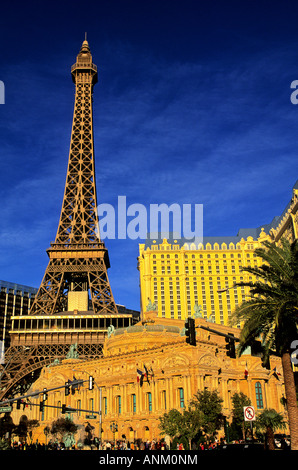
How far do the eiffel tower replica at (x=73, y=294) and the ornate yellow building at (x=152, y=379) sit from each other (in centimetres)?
752

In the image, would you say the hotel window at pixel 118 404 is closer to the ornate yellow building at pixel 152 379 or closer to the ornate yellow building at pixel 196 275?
the ornate yellow building at pixel 152 379

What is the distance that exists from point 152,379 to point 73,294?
1616 inches

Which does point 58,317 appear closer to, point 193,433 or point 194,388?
point 194,388

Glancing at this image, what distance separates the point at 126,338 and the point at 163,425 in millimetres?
28907

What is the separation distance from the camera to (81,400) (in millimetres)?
74312

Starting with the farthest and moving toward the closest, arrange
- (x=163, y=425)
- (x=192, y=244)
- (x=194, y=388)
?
(x=192, y=244)
(x=194, y=388)
(x=163, y=425)

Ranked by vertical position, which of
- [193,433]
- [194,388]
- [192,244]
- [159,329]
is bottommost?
[193,433]

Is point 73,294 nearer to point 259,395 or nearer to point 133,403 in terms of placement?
point 133,403

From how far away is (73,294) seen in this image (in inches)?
3944

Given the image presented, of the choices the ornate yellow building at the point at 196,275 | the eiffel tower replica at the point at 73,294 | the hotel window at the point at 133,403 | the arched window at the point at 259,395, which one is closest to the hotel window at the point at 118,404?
the hotel window at the point at 133,403

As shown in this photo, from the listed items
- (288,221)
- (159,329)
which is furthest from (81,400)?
(288,221)

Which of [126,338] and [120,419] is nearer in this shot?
[120,419]

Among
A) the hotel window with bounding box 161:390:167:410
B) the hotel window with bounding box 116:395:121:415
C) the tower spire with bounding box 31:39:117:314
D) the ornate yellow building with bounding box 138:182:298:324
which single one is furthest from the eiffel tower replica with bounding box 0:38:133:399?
the ornate yellow building with bounding box 138:182:298:324

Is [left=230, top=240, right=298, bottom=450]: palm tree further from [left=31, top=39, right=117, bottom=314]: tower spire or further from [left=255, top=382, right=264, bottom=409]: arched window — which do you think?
[left=31, top=39, right=117, bottom=314]: tower spire
